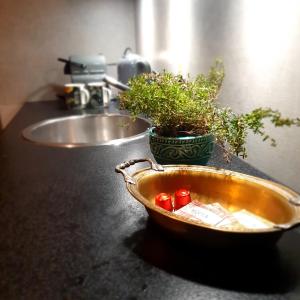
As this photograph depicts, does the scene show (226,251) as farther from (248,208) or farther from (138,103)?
(138,103)

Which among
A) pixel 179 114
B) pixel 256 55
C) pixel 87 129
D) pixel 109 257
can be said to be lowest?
pixel 87 129

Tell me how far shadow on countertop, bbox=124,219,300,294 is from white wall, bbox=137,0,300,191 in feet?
1.16

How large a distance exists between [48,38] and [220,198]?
2048mm

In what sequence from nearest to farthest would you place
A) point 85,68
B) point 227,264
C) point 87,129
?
1. point 227,264
2. point 87,129
3. point 85,68

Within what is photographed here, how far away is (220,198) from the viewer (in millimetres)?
534

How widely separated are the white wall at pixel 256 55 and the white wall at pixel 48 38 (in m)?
1.04

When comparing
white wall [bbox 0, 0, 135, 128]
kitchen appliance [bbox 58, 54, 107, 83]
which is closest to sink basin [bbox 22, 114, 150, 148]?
kitchen appliance [bbox 58, 54, 107, 83]

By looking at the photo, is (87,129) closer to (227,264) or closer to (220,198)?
(220,198)

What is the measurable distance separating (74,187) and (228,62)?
0.62m

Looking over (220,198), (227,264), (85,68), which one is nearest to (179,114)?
(220,198)

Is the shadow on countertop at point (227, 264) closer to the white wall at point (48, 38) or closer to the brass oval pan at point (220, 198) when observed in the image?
the brass oval pan at point (220, 198)

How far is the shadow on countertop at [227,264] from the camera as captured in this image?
0.37m

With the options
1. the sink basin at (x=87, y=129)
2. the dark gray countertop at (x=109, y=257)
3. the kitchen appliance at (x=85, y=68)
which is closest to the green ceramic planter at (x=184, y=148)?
the dark gray countertop at (x=109, y=257)

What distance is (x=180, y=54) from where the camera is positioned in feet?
4.52
